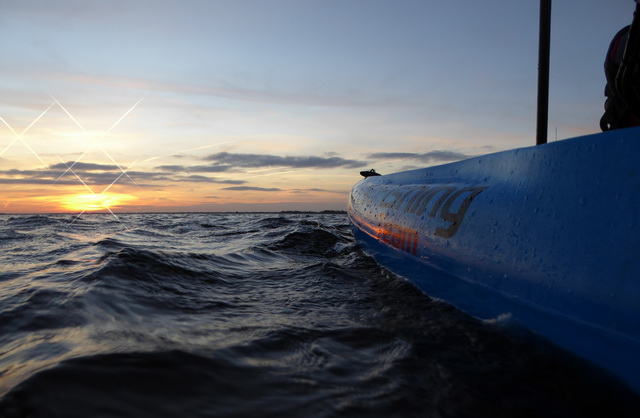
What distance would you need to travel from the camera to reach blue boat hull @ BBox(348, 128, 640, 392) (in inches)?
71.5

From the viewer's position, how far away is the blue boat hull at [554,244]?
1815 mm

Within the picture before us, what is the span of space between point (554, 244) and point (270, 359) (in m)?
1.85

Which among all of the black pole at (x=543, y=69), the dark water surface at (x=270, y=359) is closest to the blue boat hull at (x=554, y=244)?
the dark water surface at (x=270, y=359)

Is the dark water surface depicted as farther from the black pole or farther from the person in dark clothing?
the black pole

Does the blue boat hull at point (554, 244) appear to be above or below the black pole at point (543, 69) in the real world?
below

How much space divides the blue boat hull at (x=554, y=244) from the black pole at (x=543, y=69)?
0.87 meters

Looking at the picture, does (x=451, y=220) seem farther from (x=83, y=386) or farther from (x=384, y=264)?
(x=83, y=386)

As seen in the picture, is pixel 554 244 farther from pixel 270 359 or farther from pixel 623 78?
pixel 270 359

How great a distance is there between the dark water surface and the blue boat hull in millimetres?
189

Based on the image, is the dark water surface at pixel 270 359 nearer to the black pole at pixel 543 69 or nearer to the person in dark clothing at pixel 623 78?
the person in dark clothing at pixel 623 78

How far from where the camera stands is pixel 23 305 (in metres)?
3.25

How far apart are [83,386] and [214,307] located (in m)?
1.75

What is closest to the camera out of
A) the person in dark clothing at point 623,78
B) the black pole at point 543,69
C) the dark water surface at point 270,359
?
the dark water surface at point 270,359

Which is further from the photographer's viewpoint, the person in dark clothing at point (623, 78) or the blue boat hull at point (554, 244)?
the person in dark clothing at point (623, 78)
